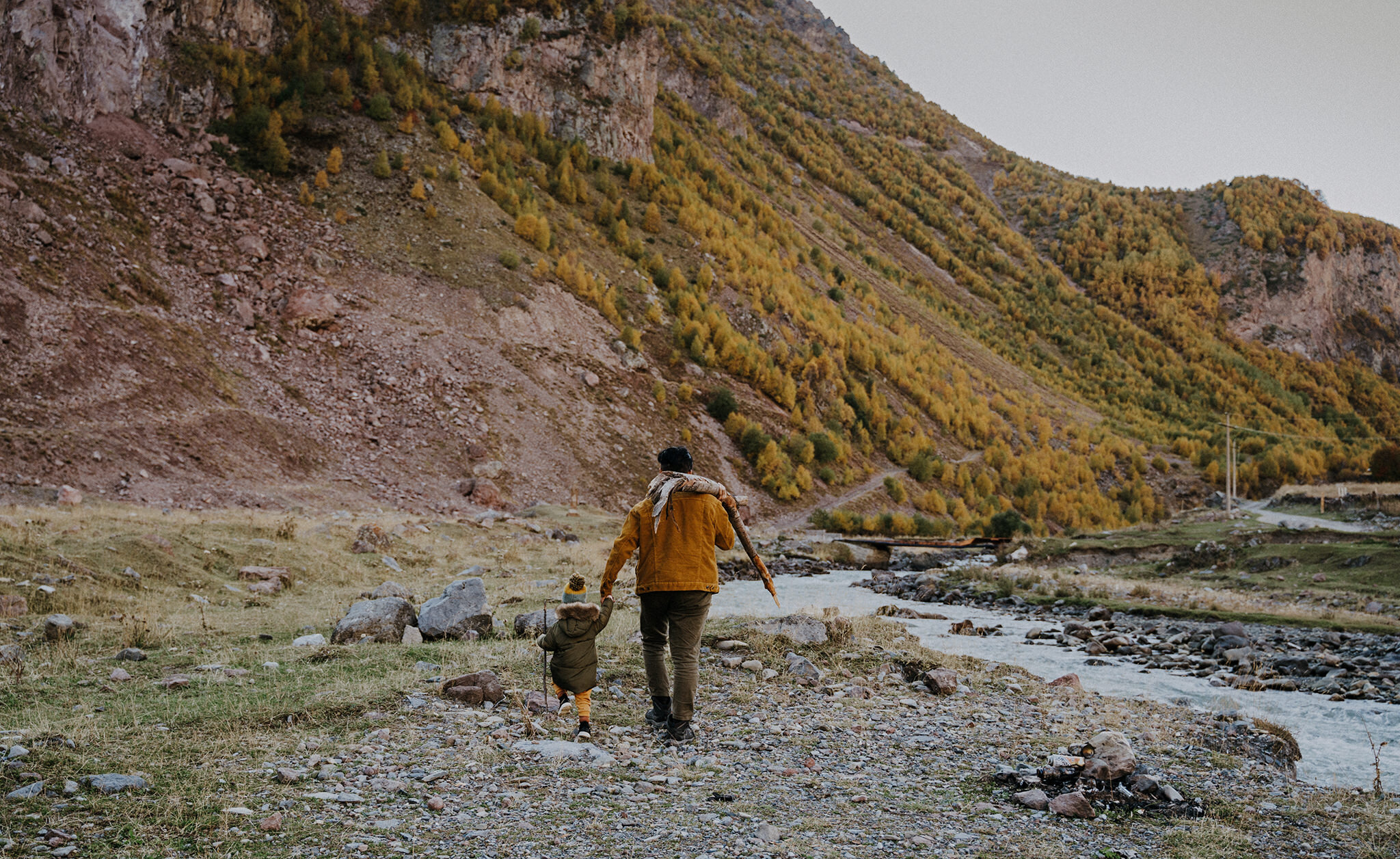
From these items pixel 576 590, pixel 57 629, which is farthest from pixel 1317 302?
pixel 57 629

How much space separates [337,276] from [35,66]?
13355 millimetres

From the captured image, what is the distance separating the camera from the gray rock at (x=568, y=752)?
5.63 metres

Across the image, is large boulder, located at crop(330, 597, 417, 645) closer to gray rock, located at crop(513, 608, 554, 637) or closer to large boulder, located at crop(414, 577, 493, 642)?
large boulder, located at crop(414, 577, 493, 642)

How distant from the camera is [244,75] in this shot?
41.2 meters

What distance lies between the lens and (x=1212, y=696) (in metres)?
10.9

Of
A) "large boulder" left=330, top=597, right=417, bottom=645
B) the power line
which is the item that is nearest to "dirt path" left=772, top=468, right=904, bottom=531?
"large boulder" left=330, top=597, right=417, bottom=645

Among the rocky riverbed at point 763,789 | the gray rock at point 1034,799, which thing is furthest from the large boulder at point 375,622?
the gray rock at point 1034,799

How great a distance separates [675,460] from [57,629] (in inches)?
270

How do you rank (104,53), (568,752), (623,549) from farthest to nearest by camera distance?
(104,53), (623,549), (568,752)

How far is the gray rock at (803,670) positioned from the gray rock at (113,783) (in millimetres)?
5966

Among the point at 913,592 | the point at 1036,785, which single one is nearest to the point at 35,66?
the point at 913,592

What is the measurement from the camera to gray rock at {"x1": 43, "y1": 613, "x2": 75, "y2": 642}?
27.3ft

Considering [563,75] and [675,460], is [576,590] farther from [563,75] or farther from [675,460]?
[563,75]

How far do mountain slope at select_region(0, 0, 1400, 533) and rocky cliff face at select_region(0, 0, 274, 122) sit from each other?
257 mm
